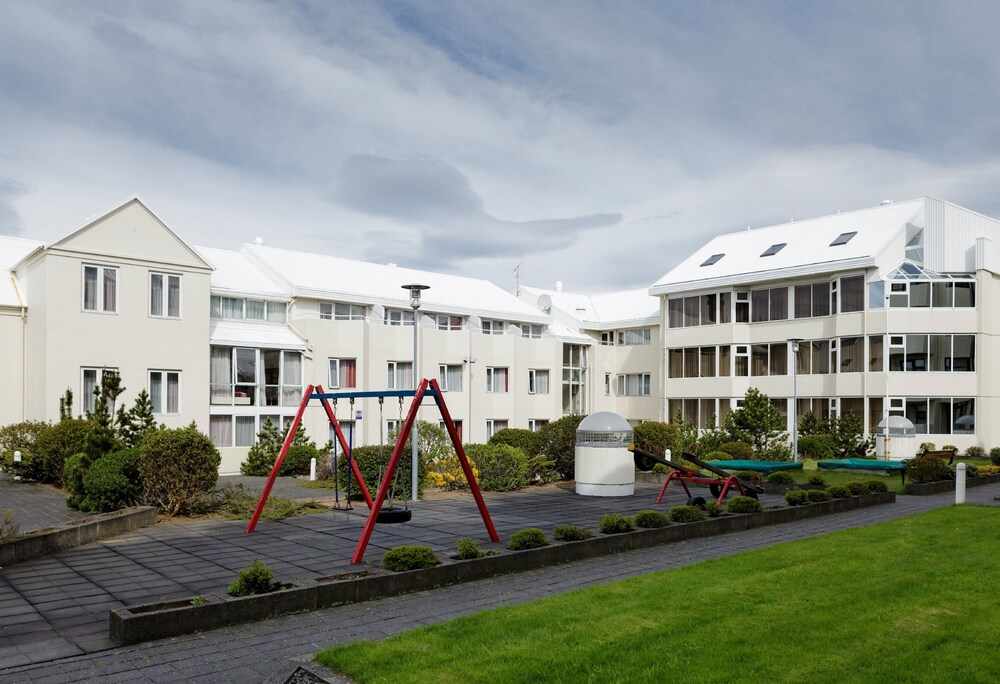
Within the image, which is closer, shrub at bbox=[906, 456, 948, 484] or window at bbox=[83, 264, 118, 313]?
shrub at bbox=[906, 456, 948, 484]

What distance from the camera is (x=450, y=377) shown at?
38.5 metres

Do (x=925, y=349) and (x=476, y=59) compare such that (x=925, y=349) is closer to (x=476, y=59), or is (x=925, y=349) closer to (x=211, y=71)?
(x=476, y=59)

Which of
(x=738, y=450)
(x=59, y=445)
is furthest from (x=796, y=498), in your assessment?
(x=59, y=445)

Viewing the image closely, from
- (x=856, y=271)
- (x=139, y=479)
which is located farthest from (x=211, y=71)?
(x=856, y=271)

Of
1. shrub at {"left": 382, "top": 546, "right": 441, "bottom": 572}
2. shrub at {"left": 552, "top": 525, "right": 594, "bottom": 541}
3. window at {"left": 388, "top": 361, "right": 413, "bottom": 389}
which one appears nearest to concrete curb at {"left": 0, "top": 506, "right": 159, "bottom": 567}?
shrub at {"left": 382, "top": 546, "right": 441, "bottom": 572}

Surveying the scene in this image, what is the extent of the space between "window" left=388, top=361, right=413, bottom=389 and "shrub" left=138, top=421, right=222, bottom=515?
68.1 feet

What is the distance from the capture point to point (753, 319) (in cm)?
4175

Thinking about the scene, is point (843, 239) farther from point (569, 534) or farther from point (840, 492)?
point (569, 534)

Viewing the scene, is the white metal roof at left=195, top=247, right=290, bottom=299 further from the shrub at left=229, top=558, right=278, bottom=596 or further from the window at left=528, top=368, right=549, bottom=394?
the shrub at left=229, top=558, right=278, bottom=596

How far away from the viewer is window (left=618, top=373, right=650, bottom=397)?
4775 cm

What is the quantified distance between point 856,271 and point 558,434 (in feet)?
64.8

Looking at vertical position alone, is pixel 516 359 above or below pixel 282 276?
below

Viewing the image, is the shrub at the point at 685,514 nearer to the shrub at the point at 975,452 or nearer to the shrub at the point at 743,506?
the shrub at the point at 743,506

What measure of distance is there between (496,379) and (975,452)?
21.3 m
